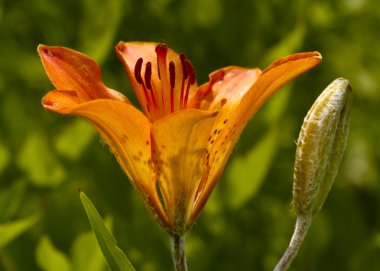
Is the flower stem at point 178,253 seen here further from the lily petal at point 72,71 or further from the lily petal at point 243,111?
the lily petal at point 72,71

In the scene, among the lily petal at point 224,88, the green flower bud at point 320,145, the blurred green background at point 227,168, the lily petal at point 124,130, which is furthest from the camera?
the blurred green background at point 227,168

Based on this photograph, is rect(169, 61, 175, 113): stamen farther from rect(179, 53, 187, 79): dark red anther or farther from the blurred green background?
the blurred green background

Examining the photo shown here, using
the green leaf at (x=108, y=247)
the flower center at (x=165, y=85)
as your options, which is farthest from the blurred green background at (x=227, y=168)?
the green leaf at (x=108, y=247)

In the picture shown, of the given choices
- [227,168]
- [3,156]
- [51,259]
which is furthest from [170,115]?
[227,168]

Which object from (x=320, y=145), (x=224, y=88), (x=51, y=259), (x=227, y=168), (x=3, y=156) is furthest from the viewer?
(x=227, y=168)

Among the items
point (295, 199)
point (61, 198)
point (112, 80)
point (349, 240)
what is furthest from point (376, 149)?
point (295, 199)

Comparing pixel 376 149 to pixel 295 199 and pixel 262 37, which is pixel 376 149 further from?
pixel 295 199

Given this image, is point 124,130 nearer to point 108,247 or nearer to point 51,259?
point 108,247

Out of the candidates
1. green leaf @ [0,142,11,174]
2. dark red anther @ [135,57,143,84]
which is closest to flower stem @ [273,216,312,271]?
dark red anther @ [135,57,143,84]
